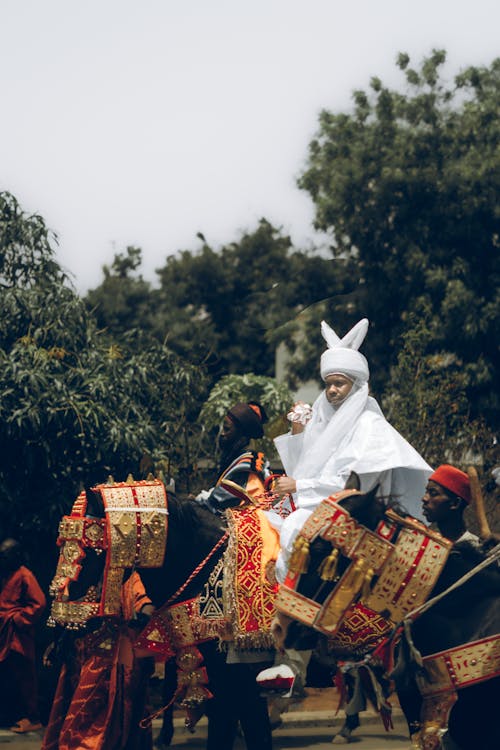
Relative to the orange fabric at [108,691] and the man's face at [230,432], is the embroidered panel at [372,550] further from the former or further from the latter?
the man's face at [230,432]

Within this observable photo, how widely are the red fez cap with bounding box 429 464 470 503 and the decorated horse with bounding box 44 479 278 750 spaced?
123cm

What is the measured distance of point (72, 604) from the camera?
645 centimetres

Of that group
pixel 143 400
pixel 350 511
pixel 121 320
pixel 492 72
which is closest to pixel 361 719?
pixel 143 400

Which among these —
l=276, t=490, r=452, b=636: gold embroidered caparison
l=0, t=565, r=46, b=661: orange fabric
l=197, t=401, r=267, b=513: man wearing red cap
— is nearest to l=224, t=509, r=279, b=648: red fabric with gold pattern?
l=197, t=401, r=267, b=513: man wearing red cap

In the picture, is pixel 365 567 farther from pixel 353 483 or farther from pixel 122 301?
pixel 122 301

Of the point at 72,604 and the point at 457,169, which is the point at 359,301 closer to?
the point at 457,169

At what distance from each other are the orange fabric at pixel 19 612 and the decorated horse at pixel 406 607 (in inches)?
262

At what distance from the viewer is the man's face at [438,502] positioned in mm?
5633

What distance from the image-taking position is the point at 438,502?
18.5 ft

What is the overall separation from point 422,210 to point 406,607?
17.5 metres

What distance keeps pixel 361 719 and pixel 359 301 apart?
449 inches

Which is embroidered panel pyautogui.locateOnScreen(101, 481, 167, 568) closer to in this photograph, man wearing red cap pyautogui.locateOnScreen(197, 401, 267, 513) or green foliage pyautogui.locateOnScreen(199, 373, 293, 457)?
man wearing red cap pyautogui.locateOnScreen(197, 401, 267, 513)

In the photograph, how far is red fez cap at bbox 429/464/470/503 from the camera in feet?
18.5

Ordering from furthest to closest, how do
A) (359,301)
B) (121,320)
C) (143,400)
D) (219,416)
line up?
(121,320), (359,301), (219,416), (143,400)
